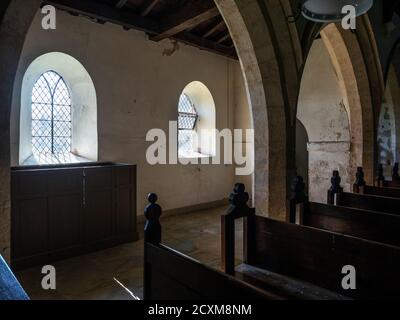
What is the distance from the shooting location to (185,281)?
41.6 inches

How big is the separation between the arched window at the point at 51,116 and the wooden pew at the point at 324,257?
3.69m

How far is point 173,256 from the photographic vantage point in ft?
3.68

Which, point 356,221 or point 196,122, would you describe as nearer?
point 356,221

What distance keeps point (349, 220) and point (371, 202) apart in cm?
74

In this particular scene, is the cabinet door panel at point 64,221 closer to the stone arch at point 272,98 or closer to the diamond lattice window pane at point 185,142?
the stone arch at point 272,98

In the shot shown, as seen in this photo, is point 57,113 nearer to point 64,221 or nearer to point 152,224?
point 64,221

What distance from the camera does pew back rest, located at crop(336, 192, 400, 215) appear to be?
248 cm

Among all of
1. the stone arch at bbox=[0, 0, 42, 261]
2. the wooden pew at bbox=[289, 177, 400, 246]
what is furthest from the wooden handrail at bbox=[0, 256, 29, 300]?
the wooden pew at bbox=[289, 177, 400, 246]

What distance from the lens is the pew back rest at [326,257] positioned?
52.8 inches

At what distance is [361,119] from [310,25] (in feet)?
Answer: 7.01

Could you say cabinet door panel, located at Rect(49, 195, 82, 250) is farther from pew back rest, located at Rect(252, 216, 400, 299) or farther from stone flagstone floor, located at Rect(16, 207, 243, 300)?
pew back rest, located at Rect(252, 216, 400, 299)

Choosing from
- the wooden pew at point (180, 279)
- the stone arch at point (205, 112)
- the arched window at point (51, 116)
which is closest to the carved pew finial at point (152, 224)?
the wooden pew at point (180, 279)

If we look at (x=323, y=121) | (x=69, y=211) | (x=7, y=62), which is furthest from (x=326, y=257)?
(x=323, y=121)
